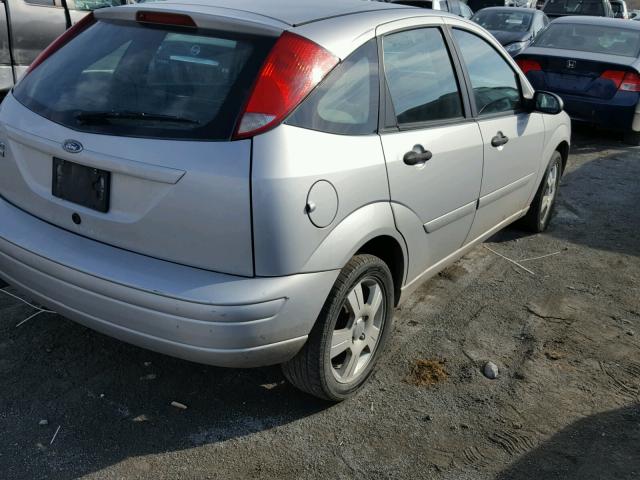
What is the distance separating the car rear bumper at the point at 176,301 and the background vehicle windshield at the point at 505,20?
1258 cm

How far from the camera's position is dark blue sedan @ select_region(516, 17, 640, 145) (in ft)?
28.5

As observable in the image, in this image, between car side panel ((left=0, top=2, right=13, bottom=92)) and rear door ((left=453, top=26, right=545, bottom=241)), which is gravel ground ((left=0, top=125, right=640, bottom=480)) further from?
car side panel ((left=0, top=2, right=13, bottom=92))

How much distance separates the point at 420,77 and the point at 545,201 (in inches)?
96.8

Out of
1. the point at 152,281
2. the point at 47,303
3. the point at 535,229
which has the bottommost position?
the point at 535,229

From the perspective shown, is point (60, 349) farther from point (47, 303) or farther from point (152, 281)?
point (152, 281)

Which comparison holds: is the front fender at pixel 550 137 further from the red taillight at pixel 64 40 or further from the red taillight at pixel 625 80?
the red taillight at pixel 625 80

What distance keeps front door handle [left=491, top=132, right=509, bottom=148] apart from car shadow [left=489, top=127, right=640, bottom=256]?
1.47 meters

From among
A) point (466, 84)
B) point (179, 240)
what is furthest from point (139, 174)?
point (466, 84)

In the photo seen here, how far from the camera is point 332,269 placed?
2832mm

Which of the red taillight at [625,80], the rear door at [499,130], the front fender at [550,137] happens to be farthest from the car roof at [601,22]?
the rear door at [499,130]

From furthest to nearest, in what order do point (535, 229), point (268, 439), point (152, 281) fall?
point (535, 229) → point (268, 439) → point (152, 281)

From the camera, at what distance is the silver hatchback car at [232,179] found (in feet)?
8.54

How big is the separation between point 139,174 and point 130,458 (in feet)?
3.72

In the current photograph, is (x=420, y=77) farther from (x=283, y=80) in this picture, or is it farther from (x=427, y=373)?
(x=427, y=373)
